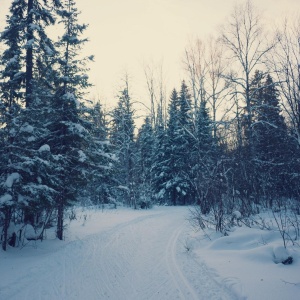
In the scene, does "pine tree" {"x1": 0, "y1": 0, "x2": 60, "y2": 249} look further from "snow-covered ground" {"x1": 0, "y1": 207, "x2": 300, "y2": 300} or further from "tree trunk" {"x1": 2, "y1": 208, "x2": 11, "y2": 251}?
"snow-covered ground" {"x1": 0, "y1": 207, "x2": 300, "y2": 300}

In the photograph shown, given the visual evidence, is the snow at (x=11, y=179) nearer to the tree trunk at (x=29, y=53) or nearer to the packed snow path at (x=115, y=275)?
the packed snow path at (x=115, y=275)

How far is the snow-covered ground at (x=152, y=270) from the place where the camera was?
477cm

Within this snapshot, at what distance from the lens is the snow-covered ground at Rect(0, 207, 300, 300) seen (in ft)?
15.7

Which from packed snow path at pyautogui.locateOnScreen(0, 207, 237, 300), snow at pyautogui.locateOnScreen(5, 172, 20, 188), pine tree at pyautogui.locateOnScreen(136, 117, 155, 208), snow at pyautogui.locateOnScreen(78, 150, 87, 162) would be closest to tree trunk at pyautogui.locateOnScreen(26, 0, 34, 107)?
snow at pyautogui.locateOnScreen(78, 150, 87, 162)

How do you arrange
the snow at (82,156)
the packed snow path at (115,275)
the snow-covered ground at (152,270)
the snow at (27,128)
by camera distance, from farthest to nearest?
the snow at (82,156) → the snow at (27,128) → the packed snow path at (115,275) → the snow-covered ground at (152,270)

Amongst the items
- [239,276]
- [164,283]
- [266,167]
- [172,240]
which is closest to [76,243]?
[172,240]

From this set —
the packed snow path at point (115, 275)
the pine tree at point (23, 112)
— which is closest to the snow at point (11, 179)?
Result: the pine tree at point (23, 112)

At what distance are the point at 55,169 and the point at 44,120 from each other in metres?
2.83

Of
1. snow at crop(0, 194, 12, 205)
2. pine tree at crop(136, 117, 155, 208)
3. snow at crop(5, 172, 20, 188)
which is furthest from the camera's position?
pine tree at crop(136, 117, 155, 208)

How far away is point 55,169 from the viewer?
28.6ft

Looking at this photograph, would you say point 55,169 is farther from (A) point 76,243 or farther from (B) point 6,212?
(A) point 76,243

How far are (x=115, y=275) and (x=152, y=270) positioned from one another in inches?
40.4

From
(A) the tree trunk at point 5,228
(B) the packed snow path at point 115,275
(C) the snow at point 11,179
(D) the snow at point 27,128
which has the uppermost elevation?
(D) the snow at point 27,128

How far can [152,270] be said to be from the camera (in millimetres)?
6398
